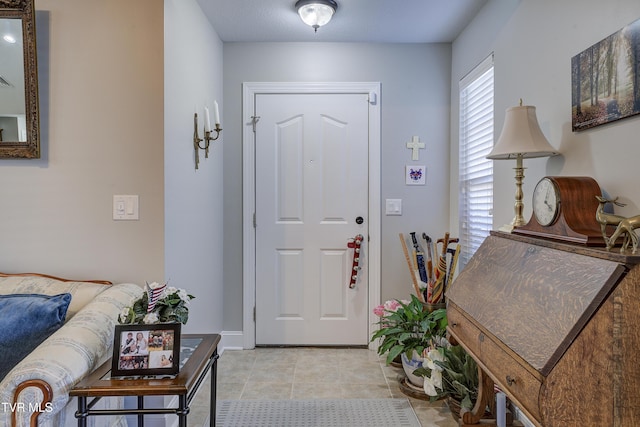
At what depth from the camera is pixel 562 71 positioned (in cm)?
165

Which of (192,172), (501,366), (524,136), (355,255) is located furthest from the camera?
(355,255)

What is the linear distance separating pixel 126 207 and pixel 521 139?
5.85ft

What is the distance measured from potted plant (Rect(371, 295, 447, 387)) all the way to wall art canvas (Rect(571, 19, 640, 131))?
1298mm

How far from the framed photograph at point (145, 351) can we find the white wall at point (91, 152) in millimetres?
659

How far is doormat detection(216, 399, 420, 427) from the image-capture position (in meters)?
2.03

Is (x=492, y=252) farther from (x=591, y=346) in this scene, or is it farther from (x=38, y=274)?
(x=38, y=274)

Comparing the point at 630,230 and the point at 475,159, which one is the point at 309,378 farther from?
the point at 630,230

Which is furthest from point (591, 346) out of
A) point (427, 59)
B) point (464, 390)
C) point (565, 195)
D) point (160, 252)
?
point (427, 59)

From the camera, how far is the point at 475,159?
264 cm

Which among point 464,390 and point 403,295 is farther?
point 403,295

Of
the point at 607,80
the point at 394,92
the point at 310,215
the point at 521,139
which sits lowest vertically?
the point at 310,215

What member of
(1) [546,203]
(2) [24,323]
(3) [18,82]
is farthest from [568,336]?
(3) [18,82]

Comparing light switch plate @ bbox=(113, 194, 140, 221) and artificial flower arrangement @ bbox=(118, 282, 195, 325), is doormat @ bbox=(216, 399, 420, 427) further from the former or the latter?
light switch plate @ bbox=(113, 194, 140, 221)

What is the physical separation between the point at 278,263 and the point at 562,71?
7.17 feet
